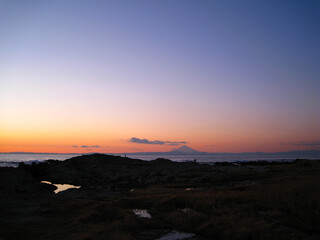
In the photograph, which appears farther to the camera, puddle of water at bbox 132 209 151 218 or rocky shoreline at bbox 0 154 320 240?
puddle of water at bbox 132 209 151 218

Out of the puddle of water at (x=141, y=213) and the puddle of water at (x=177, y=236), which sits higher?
the puddle of water at (x=177, y=236)

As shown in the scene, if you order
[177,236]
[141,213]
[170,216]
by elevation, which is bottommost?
[141,213]

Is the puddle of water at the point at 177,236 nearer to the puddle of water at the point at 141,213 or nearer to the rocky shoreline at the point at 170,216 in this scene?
the rocky shoreline at the point at 170,216

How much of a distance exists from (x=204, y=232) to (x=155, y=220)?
301 centimetres

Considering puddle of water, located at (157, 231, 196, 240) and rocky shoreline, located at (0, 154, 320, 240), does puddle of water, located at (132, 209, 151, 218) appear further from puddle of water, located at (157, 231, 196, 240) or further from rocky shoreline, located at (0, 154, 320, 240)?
puddle of water, located at (157, 231, 196, 240)

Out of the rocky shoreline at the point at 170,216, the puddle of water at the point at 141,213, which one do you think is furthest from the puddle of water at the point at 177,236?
the puddle of water at the point at 141,213

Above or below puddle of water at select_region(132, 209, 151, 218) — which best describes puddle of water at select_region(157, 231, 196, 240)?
above

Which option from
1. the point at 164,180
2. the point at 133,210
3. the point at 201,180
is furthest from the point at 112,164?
the point at 133,210

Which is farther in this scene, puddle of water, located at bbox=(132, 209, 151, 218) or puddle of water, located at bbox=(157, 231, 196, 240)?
puddle of water, located at bbox=(132, 209, 151, 218)

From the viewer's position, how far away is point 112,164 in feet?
147

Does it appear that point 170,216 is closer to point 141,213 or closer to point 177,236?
point 177,236

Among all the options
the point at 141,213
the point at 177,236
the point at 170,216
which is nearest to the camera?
the point at 177,236

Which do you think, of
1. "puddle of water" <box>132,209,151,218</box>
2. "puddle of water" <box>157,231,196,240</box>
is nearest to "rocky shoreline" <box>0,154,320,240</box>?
"puddle of water" <box>157,231,196,240</box>

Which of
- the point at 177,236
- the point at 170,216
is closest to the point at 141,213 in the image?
the point at 170,216
